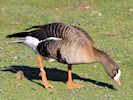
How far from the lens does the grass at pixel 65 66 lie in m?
10.8

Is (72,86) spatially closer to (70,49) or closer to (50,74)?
(70,49)

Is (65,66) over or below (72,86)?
below

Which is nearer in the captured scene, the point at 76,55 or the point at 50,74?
the point at 76,55

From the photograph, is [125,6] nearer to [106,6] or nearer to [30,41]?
[106,6]

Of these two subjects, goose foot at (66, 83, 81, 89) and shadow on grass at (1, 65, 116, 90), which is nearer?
goose foot at (66, 83, 81, 89)

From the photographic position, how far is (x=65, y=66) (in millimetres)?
13422

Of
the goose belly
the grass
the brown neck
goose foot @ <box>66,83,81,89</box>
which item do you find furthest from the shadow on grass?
the goose belly

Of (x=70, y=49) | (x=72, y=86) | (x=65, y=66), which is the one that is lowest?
(x=65, y=66)

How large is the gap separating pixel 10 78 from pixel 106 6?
38.0ft

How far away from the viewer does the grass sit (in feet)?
35.4

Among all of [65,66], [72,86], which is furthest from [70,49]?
[65,66]

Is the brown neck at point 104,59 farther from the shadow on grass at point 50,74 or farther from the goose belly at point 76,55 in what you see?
the shadow on grass at point 50,74

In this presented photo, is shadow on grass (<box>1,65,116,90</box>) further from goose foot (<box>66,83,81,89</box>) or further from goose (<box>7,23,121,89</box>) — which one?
goose (<box>7,23,121,89</box>)

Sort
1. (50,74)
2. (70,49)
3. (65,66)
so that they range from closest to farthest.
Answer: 1. (70,49)
2. (50,74)
3. (65,66)
